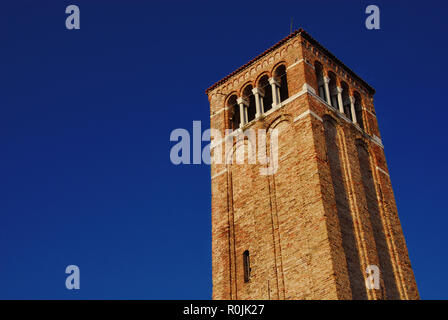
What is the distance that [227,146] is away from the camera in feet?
96.2

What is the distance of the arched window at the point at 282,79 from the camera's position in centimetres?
2988

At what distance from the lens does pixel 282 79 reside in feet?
98.7

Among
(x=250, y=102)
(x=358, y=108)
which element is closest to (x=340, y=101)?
(x=358, y=108)

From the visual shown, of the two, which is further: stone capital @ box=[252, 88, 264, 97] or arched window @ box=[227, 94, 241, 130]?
arched window @ box=[227, 94, 241, 130]

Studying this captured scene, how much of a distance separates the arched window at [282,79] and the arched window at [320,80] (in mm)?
1528

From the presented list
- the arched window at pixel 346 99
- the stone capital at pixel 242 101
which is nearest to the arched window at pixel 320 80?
the arched window at pixel 346 99

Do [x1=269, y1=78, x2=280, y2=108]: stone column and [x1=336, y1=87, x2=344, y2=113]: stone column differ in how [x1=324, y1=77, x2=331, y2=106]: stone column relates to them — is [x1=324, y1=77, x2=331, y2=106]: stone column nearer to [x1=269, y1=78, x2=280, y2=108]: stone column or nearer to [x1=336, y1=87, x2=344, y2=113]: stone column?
[x1=336, y1=87, x2=344, y2=113]: stone column

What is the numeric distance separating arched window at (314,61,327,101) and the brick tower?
53mm

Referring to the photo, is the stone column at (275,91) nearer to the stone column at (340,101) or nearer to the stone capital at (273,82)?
the stone capital at (273,82)

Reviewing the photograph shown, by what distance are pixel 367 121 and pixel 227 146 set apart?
7.39m

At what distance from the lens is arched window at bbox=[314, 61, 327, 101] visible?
2936cm

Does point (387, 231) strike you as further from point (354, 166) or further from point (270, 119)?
point (270, 119)

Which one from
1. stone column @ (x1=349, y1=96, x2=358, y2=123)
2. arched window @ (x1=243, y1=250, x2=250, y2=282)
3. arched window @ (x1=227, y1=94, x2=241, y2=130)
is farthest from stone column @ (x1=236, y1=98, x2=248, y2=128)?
arched window @ (x1=243, y1=250, x2=250, y2=282)
